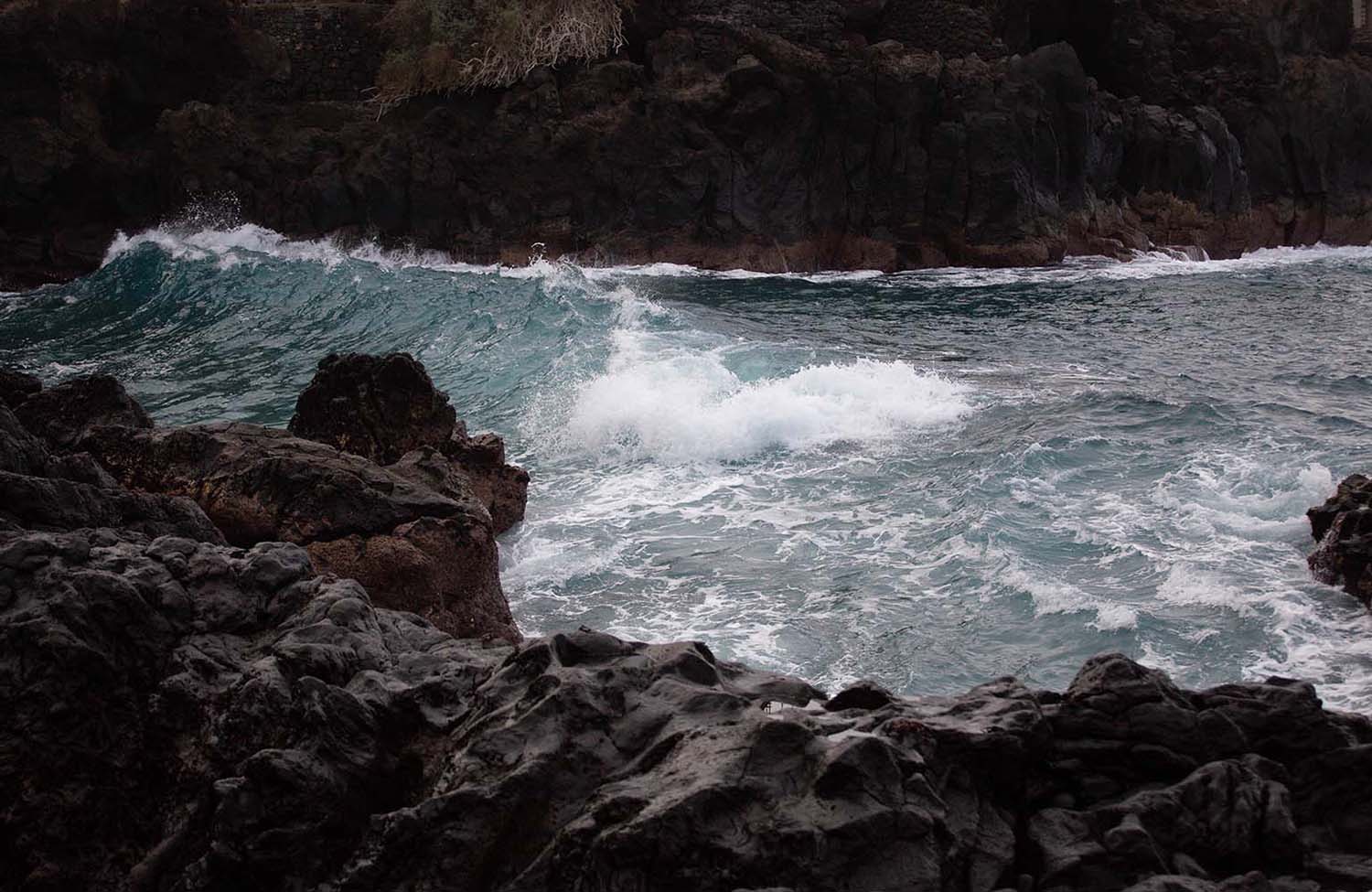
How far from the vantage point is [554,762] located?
4180mm

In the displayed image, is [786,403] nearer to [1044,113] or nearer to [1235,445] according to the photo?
[1235,445]

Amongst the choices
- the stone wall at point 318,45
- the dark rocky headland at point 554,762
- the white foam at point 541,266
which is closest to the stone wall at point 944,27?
the white foam at point 541,266

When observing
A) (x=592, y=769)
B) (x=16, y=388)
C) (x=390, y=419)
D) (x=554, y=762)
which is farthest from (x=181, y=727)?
(x=390, y=419)

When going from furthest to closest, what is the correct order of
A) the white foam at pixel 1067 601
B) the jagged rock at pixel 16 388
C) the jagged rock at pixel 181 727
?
the jagged rock at pixel 16 388, the white foam at pixel 1067 601, the jagged rock at pixel 181 727

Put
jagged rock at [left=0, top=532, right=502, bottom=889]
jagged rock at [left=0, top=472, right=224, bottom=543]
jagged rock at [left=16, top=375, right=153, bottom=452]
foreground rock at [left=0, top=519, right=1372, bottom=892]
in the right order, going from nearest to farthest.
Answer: foreground rock at [left=0, top=519, right=1372, bottom=892], jagged rock at [left=0, top=532, right=502, bottom=889], jagged rock at [left=0, top=472, right=224, bottom=543], jagged rock at [left=16, top=375, right=153, bottom=452]

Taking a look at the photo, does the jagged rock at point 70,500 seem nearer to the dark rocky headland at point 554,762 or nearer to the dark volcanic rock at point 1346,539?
the dark rocky headland at point 554,762

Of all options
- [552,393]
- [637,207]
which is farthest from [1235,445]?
[637,207]

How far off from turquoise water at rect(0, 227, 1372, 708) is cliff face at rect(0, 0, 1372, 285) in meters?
1.46

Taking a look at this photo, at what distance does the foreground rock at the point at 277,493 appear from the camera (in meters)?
6.71

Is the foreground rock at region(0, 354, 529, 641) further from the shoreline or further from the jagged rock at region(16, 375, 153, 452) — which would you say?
the shoreline

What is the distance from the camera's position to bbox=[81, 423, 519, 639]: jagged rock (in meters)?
7.47

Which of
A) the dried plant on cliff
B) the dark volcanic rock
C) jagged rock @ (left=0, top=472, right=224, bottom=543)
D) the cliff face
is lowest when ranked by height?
the dark volcanic rock

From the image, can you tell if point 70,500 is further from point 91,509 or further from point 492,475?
point 492,475

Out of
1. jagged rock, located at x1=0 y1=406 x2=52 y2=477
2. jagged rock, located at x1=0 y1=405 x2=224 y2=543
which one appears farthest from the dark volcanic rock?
jagged rock, located at x1=0 y1=406 x2=52 y2=477
